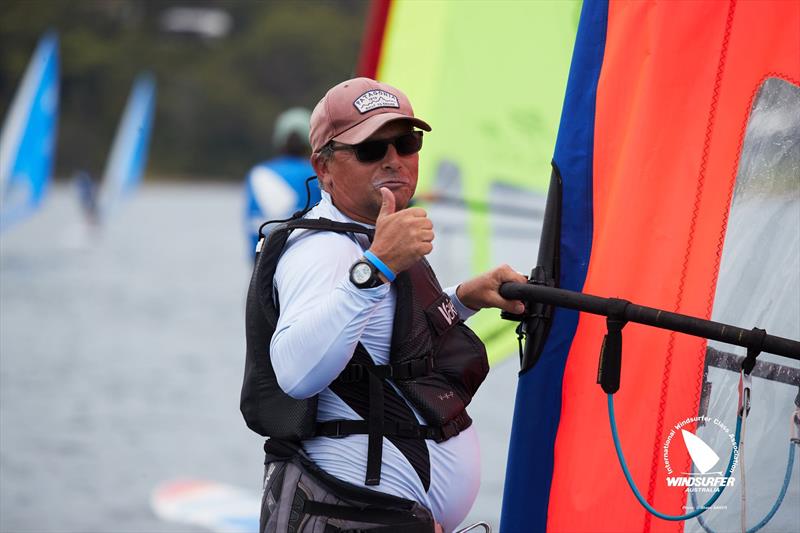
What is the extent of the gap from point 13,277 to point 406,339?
16.3 meters

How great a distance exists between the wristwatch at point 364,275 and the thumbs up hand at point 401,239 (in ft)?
0.09

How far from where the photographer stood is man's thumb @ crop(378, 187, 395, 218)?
1.99m

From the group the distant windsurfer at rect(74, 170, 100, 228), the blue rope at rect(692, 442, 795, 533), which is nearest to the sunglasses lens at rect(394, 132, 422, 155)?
the blue rope at rect(692, 442, 795, 533)

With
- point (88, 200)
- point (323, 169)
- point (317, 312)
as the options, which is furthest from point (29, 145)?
point (88, 200)

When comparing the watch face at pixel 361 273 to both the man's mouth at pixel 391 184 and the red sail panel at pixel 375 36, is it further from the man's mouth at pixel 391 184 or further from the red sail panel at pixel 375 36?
the red sail panel at pixel 375 36

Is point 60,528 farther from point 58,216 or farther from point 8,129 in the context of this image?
point 58,216

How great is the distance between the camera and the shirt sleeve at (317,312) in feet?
6.18

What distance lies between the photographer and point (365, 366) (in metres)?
2.04

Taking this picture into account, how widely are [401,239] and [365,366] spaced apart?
26 centimetres

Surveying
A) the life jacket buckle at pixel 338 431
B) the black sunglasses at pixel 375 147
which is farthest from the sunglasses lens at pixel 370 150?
the life jacket buckle at pixel 338 431

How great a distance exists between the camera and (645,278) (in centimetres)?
233

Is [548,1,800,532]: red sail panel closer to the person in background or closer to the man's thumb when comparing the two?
the man's thumb

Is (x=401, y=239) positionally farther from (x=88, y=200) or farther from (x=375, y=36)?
(x=88, y=200)

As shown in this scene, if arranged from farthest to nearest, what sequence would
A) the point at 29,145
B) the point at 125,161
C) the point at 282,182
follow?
the point at 125,161 < the point at 29,145 < the point at 282,182
